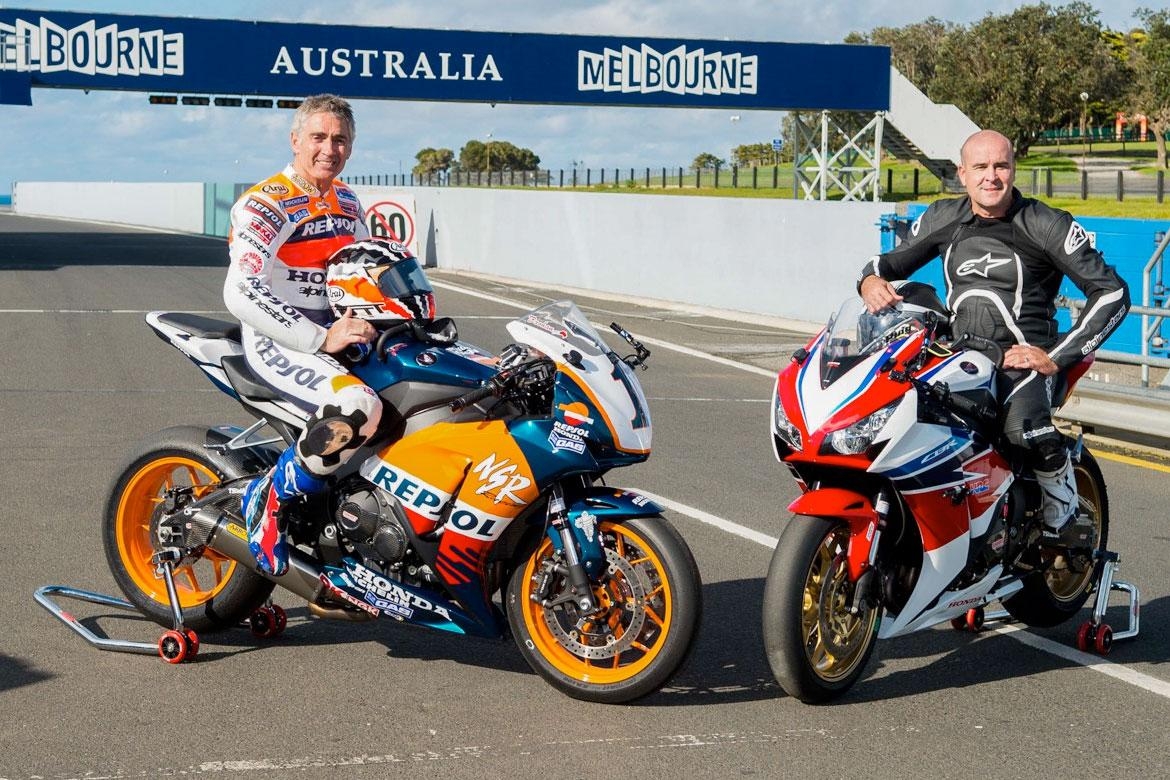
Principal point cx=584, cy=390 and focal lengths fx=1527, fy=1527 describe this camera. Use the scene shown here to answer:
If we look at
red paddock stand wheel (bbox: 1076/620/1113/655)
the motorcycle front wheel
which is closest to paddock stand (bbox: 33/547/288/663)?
the motorcycle front wheel

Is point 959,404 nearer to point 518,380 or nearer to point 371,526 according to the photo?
point 518,380

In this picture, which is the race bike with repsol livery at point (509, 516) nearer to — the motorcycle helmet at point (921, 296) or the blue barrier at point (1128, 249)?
the motorcycle helmet at point (921, 296)

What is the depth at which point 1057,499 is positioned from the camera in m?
5.78

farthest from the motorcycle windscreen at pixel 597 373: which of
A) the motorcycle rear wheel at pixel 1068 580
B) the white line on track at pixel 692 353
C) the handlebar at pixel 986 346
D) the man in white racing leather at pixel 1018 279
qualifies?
the white line on track at pixel 692 353

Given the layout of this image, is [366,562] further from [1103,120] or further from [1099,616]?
[1103,120]

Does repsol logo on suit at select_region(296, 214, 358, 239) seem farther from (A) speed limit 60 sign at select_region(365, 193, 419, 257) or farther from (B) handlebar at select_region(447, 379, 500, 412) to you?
(A) speed limit 60 sign at select_region(365, 193, 419, 257)

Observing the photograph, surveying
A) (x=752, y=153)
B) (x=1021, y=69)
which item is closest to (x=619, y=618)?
(x=1021, y=69)

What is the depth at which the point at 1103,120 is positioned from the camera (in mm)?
91312

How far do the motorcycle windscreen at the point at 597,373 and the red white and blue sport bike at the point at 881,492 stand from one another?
471 millimetres

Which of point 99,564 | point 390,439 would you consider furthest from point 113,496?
point 390,439

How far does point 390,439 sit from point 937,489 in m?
1.88

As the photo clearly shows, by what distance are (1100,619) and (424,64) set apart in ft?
109

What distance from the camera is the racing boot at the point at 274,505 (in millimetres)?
5422

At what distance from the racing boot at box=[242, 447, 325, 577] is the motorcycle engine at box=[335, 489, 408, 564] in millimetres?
144
